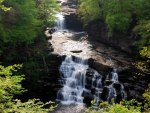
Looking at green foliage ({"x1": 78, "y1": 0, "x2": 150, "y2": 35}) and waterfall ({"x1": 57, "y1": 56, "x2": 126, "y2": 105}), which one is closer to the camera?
Result: waterfall ({"x1": 57, "y1": 56, "x2": 126, "y2": 105})

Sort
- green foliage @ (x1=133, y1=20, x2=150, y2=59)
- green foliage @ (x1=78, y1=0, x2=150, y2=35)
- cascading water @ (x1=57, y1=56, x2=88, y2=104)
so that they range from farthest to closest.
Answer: green foliage @ (x1=78, y1=0, x2=150, y2=35) → green foliage @ (x1=133, y1=20, x2=150, y2=59) → cascading water @ (x1=57, y1=56, x2=88, y2=104)

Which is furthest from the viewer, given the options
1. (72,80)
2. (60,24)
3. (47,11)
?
(60,24)

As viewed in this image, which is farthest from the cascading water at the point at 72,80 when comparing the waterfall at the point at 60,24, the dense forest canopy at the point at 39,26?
the waterfall at the point at 60,24

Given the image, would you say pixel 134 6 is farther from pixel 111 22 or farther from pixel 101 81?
pixel 101 81

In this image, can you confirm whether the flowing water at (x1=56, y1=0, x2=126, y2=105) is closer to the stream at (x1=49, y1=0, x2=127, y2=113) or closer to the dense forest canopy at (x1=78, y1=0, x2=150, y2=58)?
the stream at (x1=49, y1=0, x2=127, y2=113)

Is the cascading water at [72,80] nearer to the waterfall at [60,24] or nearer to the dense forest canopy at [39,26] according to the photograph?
the dense forest canopy at [39,26]

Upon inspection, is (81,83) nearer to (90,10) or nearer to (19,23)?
(19,23)

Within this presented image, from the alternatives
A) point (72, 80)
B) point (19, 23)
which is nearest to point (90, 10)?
point (19, 23)

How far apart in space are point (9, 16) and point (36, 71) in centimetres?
715

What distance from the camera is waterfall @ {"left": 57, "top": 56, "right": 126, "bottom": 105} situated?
33219mm

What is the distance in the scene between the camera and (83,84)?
34.7 metres

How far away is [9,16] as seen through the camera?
114 feet

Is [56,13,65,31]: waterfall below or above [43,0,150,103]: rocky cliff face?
above

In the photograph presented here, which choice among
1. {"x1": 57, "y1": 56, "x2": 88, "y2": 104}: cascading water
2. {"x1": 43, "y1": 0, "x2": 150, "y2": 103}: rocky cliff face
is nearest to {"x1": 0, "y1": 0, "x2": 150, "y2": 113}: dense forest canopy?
{"x1": 43, "y1": 0, "x2": 150, "y2": 103}: rocky cliff face
